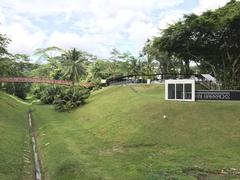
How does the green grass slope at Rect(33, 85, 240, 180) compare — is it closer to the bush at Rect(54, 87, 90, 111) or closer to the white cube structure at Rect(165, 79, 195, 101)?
the white cube structure at Rect(165, 79, 195, 101)

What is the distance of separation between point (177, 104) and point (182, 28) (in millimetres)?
15821

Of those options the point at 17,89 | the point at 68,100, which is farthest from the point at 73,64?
the point at 17,89

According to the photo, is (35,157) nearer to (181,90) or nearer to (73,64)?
(181,90)

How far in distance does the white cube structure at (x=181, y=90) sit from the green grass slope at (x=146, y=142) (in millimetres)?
2281

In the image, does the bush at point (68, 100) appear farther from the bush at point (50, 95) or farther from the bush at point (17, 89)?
the bush at point (17, 89)

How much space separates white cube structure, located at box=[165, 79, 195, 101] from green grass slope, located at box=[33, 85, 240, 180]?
2.28 m

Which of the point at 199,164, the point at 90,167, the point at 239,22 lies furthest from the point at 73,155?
the point at 239,22

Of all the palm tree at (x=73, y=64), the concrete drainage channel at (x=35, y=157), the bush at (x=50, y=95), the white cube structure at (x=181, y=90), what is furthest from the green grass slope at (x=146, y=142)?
the bush at (x=50, y=95)

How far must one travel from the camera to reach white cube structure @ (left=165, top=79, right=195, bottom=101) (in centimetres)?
4272

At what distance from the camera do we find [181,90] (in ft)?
142

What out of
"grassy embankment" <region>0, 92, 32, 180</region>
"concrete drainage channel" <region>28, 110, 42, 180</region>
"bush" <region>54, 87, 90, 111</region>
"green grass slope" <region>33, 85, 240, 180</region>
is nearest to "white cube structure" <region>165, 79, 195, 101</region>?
"green grass slope" <region>33, 85, 240, 180</region>

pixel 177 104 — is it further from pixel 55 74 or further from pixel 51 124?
pixel 55 74

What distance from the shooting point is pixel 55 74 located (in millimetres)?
104812

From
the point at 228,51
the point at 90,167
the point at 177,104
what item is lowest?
the point at 90,167
